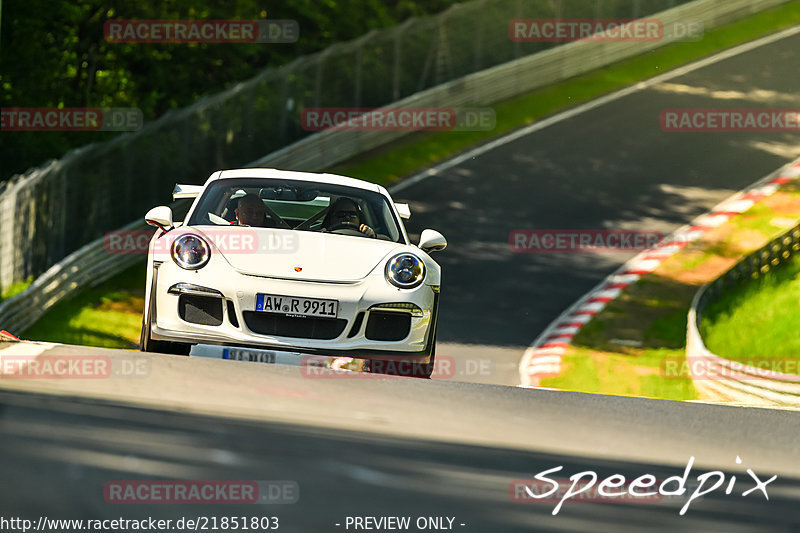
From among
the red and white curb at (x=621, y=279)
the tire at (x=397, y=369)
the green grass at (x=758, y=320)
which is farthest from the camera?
the green grass at (x=758, y=320)

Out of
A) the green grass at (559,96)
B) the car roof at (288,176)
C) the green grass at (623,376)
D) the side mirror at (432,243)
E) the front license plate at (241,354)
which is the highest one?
the green grass at (559,96)

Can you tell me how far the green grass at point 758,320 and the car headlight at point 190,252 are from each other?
858 cm

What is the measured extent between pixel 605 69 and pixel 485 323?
15695mm

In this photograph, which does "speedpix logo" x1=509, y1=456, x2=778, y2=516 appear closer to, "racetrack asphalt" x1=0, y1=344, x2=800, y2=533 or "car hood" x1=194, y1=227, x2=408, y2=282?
"racetrack asphalt" x1=0, y1=344, x2=800, y2=533

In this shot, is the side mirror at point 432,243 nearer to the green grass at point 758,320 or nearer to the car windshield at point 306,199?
the car windshield at point 306,199

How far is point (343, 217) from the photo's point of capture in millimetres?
8383

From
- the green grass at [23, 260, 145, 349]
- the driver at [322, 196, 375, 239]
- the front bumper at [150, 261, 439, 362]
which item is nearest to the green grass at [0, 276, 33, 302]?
the green grass at [23, 260, 145, 349]

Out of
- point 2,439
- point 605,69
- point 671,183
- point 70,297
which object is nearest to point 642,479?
point 2,439

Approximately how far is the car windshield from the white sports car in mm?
375

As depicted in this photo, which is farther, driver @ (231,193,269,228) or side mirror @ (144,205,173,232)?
driver @ (231,193,269,228)

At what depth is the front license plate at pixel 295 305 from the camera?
7031 mm

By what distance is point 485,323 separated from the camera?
48.6ft

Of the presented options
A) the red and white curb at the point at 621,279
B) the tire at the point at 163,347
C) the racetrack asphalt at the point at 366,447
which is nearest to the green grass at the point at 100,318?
the red and white curb at the point at 621,279

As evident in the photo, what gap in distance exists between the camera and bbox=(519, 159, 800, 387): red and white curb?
44.4ft
